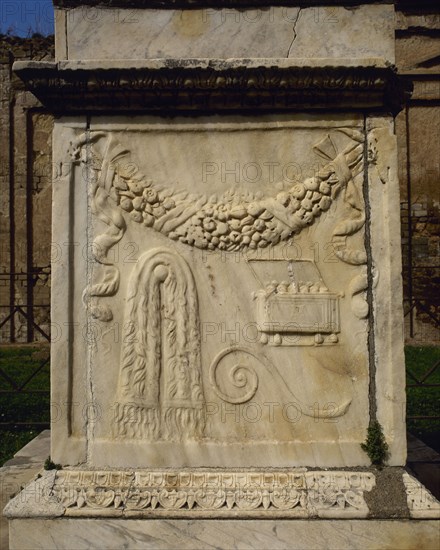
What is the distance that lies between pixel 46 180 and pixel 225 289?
1172 centimetres

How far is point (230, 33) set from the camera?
296 centimetres

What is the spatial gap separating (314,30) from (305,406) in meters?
1.79

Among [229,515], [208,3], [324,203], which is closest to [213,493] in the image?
[229,515]

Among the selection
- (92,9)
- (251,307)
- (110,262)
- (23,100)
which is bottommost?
(251,307)

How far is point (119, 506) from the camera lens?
2734 mm

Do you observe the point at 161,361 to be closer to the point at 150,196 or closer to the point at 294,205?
the point at 150,196

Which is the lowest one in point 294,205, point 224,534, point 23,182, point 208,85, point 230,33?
point 224,534

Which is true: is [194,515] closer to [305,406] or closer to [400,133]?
[305,406]

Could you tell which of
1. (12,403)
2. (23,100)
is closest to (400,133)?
(23,100)

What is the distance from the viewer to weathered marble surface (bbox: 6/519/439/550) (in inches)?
105

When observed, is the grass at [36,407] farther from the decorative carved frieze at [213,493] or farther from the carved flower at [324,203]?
the carved flower at [324,203]

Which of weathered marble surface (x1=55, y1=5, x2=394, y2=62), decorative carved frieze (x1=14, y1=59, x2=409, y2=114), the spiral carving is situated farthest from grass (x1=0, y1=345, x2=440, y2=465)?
weathered marble surface (x1=55, y1=5, x2=394, y2=62)

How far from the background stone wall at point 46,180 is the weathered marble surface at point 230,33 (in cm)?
942

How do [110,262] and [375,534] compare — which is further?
[110,262]
